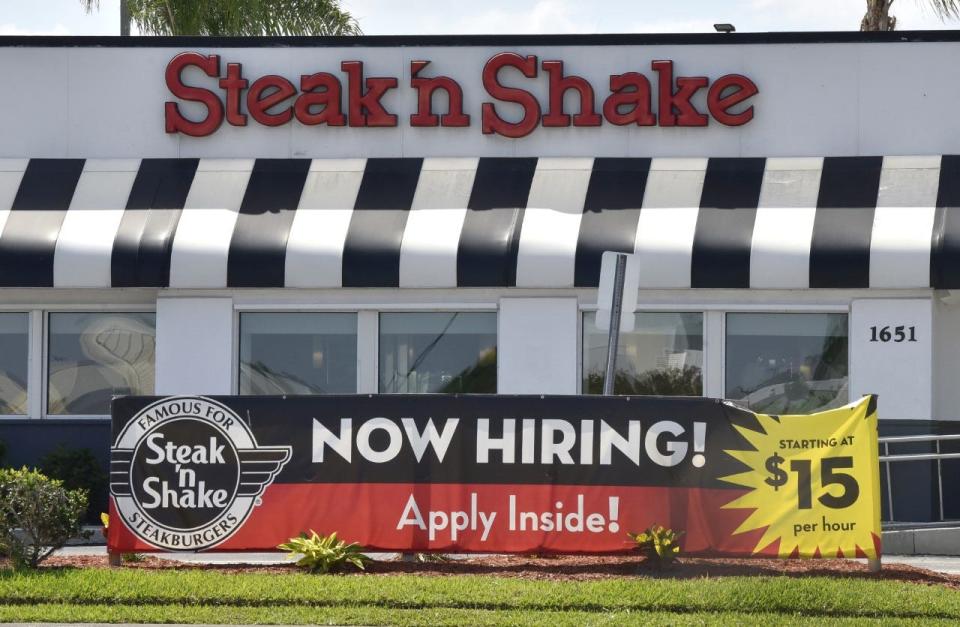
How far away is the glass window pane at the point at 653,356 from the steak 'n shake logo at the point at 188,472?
4.70 m

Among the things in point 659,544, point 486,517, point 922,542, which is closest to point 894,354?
point 922,542

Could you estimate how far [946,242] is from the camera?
1466 centimetres

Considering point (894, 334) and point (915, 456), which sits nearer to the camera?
point (915, 456)

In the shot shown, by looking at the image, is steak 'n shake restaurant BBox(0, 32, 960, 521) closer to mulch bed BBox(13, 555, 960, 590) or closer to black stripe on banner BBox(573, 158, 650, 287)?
black stripe on banner BBox(573, 158, 650, 287)

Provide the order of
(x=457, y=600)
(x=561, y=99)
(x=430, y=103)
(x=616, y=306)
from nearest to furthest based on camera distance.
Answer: (x=457, y=600) → (x=616, y=306) → (x=561, y=99) → (x=430, y=103)

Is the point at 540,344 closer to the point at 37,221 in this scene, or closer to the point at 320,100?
the point at 320,100

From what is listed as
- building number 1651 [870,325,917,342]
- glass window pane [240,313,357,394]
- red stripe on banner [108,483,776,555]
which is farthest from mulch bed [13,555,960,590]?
glass window pane [240,313,357,394]

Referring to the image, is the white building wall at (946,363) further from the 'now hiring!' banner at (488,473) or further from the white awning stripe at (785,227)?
the 'now hiring!' banner at (488,473)

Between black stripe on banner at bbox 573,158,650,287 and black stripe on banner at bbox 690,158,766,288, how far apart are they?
0.75 metres

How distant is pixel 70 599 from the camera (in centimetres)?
1075

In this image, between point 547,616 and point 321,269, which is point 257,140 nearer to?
point 321,269

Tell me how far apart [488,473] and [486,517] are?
0.39m

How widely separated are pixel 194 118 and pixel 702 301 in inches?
258

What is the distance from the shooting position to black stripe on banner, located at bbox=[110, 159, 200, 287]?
15.6m
